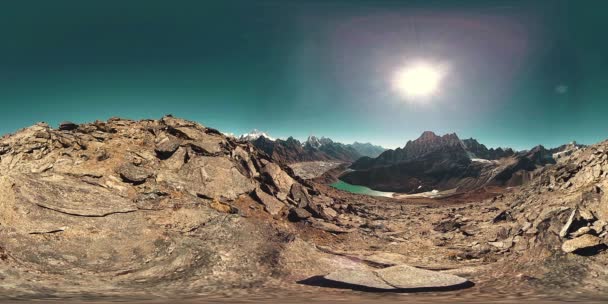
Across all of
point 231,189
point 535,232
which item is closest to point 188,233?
point 231,189

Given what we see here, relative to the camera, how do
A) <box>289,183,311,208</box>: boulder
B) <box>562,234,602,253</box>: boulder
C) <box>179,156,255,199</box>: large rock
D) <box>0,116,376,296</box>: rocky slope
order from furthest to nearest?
<box>289,183,311,208</box>: boulder < <box>179,156,255,199</box>: large rock < <box>562,234,602,253</box>: boulder < <box>0,116,376,296</box>: rocky slope

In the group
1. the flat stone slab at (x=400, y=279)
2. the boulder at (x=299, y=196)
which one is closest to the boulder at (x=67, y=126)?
the boulder at (x=299, y=196)

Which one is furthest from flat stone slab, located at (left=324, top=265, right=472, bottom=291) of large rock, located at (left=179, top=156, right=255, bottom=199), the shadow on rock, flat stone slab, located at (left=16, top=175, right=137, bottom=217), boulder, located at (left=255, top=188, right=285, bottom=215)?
flat stone slab, located at (left=16, top=175, right=137, bottom=217)

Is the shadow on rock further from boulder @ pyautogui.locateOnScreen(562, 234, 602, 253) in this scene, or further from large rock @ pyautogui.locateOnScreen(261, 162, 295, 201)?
large rock @ pyautogui.locateOnScreen(261, 162, 295, 201)

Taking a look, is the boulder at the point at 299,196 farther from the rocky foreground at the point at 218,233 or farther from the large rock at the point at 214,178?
the large rock at the point at 214,178

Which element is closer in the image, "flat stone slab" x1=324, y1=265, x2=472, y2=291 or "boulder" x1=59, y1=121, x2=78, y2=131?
"flat stone slab" x1=324, y1=265, x2=472, y2=291

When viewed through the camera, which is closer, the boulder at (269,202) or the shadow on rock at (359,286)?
the shadow on rock at (359,286)

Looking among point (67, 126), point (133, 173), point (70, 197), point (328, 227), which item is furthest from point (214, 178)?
point (67, 126)

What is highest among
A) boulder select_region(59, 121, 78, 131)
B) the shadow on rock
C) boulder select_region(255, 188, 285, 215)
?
boulder select_region(59, 121, 78, 131)
